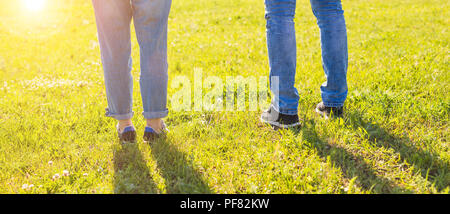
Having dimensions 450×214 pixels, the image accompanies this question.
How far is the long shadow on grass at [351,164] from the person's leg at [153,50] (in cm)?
120

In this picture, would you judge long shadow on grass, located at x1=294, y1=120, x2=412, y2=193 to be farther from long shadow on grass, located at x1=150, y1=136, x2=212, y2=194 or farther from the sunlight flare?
the sunlight flare

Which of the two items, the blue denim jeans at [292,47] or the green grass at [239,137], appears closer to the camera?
the green grass at [239,137]

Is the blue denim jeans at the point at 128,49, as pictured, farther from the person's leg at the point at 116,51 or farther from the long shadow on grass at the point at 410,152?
the long shadow on grass at the point at 410,152

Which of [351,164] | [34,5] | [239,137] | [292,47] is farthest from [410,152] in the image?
[34,5]

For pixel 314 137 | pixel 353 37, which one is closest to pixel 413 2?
pixel 353 37

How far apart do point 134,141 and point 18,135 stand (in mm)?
1080

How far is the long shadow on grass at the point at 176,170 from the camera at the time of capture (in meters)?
2.25

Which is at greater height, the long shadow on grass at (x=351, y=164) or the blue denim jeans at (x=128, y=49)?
the blue denim jeans at (x=128, y=49)

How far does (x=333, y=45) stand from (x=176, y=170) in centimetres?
168

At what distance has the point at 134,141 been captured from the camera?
2.81 m

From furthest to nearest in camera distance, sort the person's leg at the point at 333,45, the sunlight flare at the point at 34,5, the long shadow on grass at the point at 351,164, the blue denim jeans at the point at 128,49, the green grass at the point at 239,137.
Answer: the sunlight flare at the point at 34,5 < the person's leg at the point at 333,45 < the blue denim jeans at the point at 128,49 < the green grass at the point at 239,137 < the long shadow on grass at the point at 351,164

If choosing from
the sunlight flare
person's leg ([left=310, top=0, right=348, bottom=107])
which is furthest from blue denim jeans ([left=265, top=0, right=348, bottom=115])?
the sunlight flare

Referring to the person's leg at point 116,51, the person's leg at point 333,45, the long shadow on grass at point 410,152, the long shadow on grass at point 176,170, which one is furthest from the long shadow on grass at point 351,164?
the person's leg at point 116,51

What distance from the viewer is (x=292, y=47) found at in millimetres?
2777
